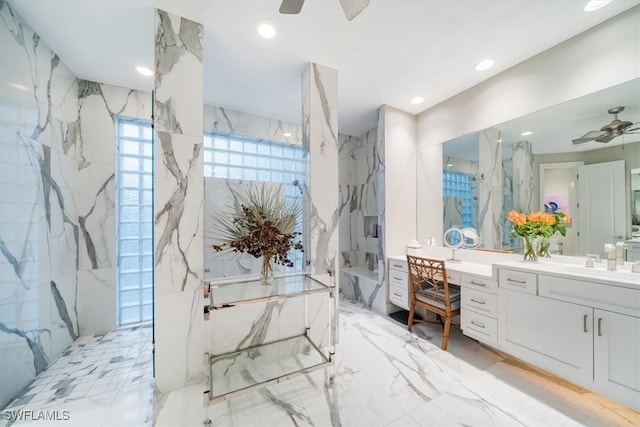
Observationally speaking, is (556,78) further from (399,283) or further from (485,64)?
(399,283)

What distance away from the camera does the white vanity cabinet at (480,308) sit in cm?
190

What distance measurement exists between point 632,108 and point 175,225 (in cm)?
329

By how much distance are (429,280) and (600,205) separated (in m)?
1.39

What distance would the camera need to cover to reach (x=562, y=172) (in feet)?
6.39

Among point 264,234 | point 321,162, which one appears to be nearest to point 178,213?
point 264,234

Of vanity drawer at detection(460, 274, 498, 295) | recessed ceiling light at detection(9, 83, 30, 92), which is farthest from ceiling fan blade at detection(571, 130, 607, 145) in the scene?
recessed ceiling light at detection(9, 83, 30, 92)

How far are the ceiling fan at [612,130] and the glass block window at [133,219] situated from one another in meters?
4.08

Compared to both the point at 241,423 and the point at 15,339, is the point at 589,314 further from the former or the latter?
the point at 15,339

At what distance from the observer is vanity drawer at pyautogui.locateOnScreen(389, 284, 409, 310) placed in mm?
2592

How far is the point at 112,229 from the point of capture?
2412mm

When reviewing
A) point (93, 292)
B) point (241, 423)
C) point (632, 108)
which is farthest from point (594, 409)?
point (93, 292)

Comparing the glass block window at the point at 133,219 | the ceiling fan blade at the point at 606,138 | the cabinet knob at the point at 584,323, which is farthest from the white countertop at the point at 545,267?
the glass block window at the point at 133,219

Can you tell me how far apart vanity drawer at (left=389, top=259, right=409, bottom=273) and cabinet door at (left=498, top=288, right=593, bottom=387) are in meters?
0.89

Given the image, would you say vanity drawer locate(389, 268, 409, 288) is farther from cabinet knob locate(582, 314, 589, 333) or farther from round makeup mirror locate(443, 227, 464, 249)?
cabinet knob locate(582, 314, 589, 333)
